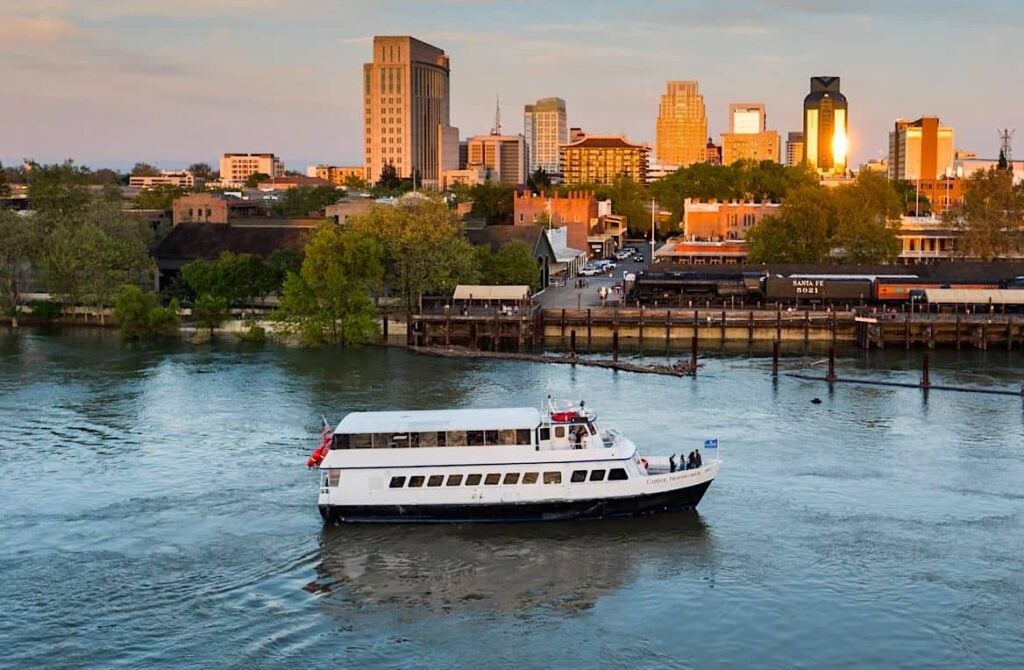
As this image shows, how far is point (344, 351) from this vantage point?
78.0m

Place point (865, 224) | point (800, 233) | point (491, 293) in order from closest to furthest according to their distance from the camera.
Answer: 1. point (491, 293)
2. point (865, 224)
3. point (800, 233)

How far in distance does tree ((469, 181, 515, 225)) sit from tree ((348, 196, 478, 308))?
6035 centimetres

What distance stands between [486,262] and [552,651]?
68.1 m

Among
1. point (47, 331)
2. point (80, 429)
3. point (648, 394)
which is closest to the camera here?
point (80, 429)

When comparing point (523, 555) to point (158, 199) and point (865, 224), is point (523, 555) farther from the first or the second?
point (158, 199)

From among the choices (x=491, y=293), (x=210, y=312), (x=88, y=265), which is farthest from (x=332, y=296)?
(x=88, y=265)

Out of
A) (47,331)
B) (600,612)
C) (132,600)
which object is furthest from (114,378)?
(600,612)

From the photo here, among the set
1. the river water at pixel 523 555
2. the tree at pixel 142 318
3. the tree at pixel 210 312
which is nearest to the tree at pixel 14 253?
the tree at pixel 142 318

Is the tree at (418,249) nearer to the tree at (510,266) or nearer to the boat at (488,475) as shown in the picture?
the tree at (510,266)

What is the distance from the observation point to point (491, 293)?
88.0 m

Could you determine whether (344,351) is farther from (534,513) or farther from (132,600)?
(132,600)

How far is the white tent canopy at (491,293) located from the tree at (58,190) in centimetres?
3938

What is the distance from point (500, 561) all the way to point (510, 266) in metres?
60.4

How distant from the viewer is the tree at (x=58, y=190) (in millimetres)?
114875
